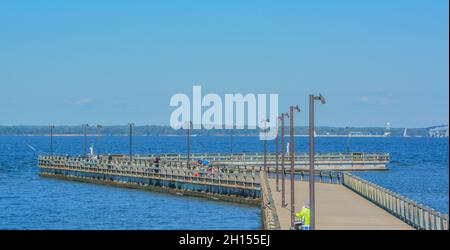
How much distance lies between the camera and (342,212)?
46688 millimetres

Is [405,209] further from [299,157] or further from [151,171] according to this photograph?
[299,157]

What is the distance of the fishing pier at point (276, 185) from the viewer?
4203cm

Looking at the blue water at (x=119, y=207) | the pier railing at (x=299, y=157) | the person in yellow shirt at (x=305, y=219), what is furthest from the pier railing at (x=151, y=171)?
the person in yellow shirt at (x=305, y=219)

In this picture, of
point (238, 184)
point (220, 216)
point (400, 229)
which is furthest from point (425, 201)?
point (400, 229)

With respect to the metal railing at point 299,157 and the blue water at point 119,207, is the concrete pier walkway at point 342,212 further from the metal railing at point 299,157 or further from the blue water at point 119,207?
the metal railing at point 299,157

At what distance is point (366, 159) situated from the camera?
116250 mm

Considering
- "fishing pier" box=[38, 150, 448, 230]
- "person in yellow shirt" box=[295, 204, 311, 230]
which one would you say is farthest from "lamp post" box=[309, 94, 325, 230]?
"fishing pier" box=[38, 150, 448, 230]

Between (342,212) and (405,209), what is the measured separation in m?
4.03

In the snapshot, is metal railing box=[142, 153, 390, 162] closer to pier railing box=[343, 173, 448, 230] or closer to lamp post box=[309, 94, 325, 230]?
pier railing box=[343, 173, 448, 230]

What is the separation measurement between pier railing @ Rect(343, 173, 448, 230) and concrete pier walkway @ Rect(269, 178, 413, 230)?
0.36 m

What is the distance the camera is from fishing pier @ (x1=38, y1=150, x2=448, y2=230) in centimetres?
4203

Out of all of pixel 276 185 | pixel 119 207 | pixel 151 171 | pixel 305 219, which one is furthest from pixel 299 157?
pixel 305 219
